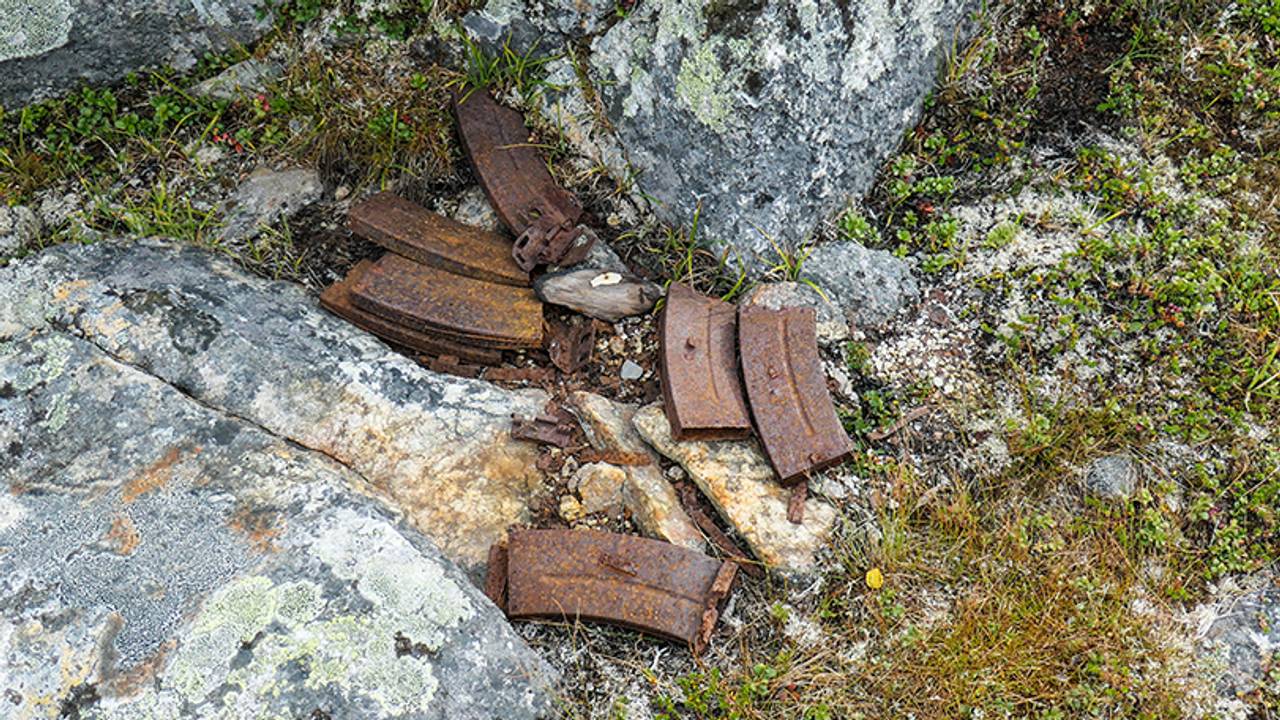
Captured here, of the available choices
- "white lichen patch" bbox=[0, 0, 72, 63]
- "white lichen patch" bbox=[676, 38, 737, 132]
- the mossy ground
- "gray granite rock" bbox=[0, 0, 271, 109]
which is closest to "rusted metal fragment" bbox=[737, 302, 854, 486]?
the mossy ground

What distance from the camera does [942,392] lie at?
416 cm

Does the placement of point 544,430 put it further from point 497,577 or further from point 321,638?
point 321,638

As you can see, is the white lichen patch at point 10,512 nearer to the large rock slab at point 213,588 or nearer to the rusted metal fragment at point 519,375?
the large rock slab at point 213,588

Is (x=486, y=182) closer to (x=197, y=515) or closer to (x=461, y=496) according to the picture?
(x=461, y=496)

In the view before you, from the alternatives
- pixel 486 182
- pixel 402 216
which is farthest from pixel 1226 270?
pixel 402 216

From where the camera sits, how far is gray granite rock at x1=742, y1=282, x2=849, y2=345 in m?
4.32

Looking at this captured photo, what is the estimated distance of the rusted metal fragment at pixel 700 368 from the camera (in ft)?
13.1

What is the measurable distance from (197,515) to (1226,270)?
405 centimetres

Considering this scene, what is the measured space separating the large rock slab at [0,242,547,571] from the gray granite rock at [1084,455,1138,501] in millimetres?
2097

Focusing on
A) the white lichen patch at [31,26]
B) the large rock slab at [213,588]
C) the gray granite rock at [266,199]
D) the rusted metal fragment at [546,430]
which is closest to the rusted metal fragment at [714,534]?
the rusted metal fragment at [546,430]

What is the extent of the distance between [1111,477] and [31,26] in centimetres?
491

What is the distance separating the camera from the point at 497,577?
371cm

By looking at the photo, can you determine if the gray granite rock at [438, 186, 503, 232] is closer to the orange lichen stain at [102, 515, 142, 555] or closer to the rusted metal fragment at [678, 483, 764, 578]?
the rusted metal fragment at [678, 483, 764, 578]

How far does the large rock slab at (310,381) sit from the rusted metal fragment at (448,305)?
0.60ft
